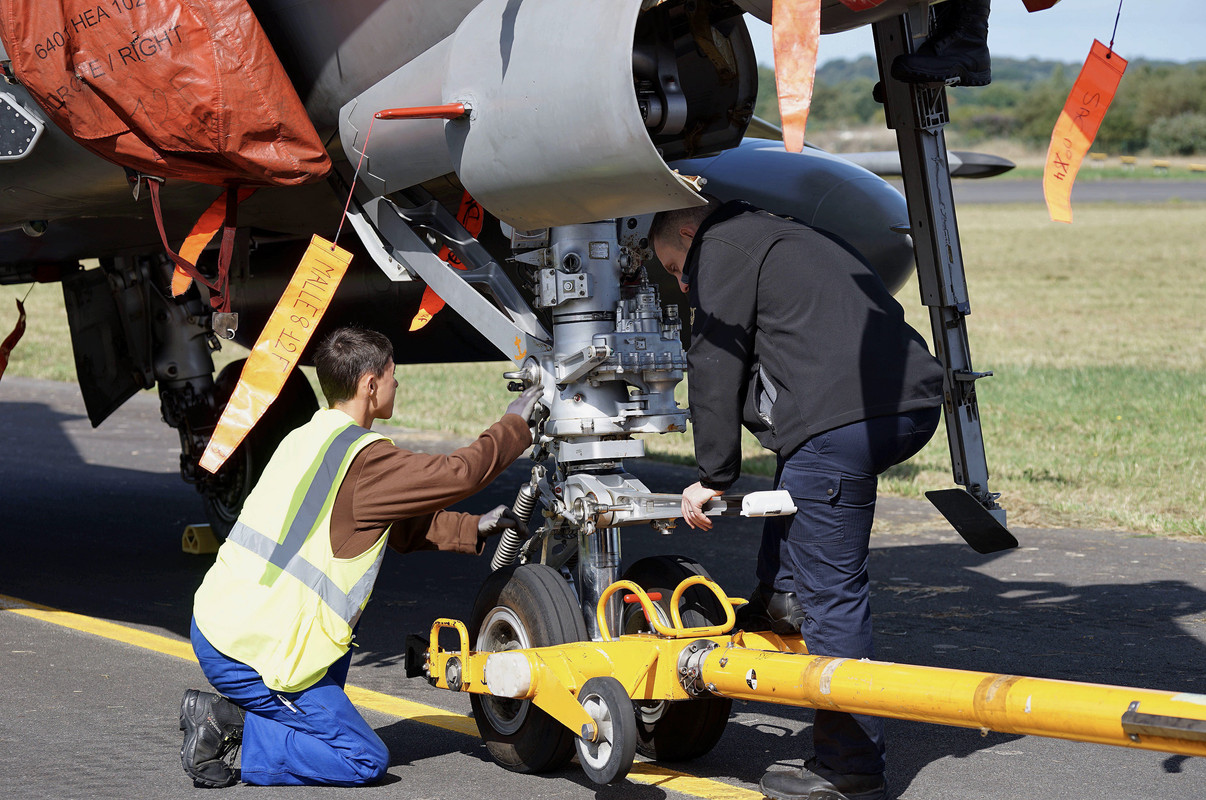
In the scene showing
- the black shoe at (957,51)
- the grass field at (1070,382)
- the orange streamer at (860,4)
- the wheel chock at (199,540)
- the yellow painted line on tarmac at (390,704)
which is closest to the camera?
the orange streamer at (860,4)

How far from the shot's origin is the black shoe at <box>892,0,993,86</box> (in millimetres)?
4324

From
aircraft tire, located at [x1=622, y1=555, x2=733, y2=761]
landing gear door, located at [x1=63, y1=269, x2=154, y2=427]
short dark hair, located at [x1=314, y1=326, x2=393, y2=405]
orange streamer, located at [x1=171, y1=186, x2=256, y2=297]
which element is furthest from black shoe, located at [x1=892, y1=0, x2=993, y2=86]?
landing gear door, located at [x1=63, y1=269, x2=154, y2=427]

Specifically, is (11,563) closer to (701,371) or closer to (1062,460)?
(701,371)

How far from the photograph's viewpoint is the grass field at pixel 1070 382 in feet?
31.2

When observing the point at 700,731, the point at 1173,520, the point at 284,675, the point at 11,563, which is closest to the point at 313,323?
the point at 284,675

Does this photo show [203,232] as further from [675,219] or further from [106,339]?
[106,339]

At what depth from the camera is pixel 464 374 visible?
56.0 ft

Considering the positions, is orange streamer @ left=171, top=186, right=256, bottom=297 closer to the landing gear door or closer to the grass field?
the landing gear door

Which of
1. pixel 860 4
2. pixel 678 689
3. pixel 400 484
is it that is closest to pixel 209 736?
pixel 400 484

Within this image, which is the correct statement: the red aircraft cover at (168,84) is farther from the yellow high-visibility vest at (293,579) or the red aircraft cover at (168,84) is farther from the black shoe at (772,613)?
the black shoe at (772,613)

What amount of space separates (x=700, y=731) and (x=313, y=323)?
75.8 inches

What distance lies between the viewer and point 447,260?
511 centimetres

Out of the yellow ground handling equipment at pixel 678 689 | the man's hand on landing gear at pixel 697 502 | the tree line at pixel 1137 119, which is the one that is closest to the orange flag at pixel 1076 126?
the man's hand on landing gear at pixel 697 502

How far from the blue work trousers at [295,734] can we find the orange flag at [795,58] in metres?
2.24
